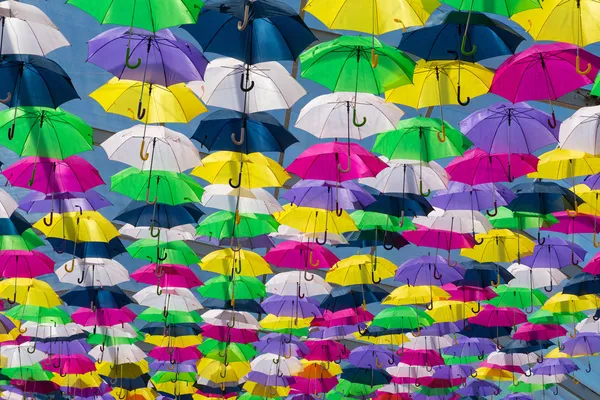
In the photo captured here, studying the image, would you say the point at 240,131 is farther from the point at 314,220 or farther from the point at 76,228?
the point at 76,228

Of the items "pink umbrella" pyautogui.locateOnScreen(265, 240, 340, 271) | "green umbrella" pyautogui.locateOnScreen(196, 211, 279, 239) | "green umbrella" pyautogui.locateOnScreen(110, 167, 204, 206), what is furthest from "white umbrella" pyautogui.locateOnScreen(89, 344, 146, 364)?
"green umbrella" pyautogui.locateOnScreen(110, 167, 204, 206)

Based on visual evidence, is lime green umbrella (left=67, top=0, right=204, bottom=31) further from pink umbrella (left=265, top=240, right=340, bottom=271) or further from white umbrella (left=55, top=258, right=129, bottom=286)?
white umbrella (left=55, top=258, right=129, bottom=286)

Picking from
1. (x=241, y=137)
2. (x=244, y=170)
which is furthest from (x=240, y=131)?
(x=244, y=170)

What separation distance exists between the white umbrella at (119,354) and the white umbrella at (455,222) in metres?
5.70

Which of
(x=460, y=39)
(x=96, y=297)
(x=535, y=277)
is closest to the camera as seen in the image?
(x=460, y=39)

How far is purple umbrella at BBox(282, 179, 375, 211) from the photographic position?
26.1ft

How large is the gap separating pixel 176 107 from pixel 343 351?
22.1 feet

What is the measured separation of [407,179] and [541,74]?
2.06m

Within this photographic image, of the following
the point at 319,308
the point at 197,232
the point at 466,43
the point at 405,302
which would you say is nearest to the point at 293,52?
the point at 466,43

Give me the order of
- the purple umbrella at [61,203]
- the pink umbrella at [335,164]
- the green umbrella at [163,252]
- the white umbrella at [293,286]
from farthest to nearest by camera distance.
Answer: the white umbrella at [293,286], the green umbrella at [163,252], the purple umbrella at [61,203], the pink umbrella at [335,164]

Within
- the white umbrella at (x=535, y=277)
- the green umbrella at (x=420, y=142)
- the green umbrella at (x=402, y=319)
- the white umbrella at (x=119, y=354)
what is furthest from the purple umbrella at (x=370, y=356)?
the green umbrella at (x=420, y=142)

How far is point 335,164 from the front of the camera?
733 cm

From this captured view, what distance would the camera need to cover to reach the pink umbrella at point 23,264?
9109 millimetres

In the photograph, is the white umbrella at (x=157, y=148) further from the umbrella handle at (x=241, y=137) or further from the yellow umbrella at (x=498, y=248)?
the yellow umbrella at (x=498, y=248)
